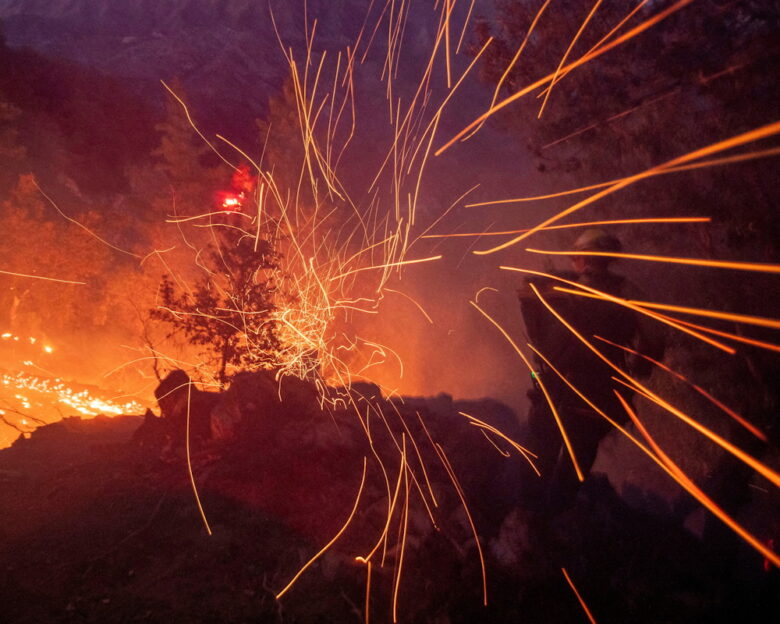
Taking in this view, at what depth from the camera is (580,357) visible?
6352mm

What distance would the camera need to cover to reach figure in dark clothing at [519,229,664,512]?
19.9ft

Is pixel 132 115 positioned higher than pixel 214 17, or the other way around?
pixel 214 17

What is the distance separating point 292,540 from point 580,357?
495 centimetres

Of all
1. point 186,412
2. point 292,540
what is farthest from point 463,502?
point 186,412

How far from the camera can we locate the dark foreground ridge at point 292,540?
3969 millimetres

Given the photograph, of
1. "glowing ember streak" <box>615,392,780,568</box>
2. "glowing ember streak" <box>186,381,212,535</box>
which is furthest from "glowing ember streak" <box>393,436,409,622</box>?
"glowing ember streak" <box>615,392,780,568</box>

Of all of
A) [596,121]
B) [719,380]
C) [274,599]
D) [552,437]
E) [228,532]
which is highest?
[596,121]

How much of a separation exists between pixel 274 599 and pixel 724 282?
30.6 ft

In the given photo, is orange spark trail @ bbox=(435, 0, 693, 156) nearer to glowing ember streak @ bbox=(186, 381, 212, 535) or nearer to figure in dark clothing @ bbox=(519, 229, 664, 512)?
figure in dark clothing @ bbox=(519, 229, 664, 512)

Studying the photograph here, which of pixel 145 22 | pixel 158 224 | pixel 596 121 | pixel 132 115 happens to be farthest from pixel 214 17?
pixel 596 121

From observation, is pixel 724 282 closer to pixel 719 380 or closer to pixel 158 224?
pixel 719 380

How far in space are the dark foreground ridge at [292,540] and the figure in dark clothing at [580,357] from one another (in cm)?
82

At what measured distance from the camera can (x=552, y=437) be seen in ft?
23.6

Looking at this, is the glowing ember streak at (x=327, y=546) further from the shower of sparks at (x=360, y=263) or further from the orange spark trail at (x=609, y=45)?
the orange spark trail at (x=609, y=45)
